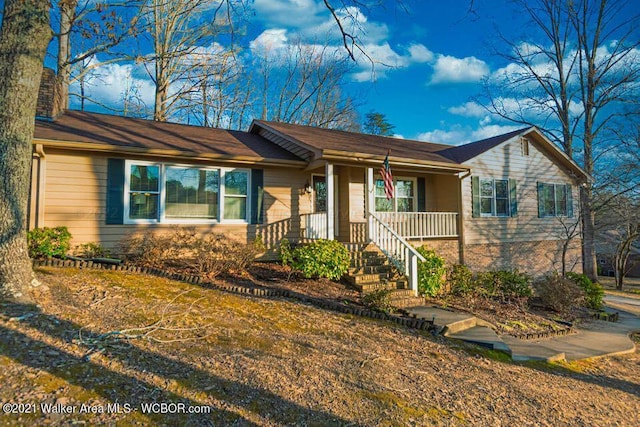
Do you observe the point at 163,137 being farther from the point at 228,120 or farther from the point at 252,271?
the point at 228,120

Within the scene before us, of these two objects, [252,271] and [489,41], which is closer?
[252,271]

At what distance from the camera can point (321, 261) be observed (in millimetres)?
7805

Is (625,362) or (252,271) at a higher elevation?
(252,271)

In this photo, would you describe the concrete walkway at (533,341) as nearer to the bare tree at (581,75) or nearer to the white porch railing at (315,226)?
the white porch railing at (315,226)

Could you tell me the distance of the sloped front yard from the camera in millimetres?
2828

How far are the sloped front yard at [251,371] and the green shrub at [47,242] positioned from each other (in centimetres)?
111

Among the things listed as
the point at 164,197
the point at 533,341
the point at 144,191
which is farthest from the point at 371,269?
the point at 144,191

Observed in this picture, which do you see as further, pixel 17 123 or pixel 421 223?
pixel 421 223

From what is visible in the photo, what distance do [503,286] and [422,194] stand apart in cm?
433

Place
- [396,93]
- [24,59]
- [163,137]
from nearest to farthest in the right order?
[24,59] → [163,137] → [396,93]

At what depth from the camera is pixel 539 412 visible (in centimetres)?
373

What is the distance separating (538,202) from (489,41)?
12904mm

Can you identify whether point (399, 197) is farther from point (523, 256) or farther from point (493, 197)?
point (523, 256)

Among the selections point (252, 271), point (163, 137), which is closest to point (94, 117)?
point (163, 137)
